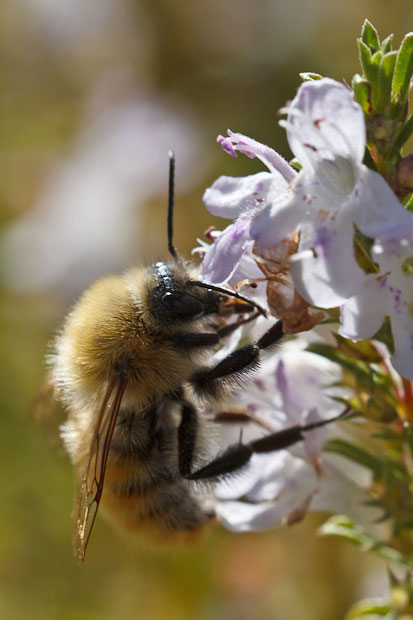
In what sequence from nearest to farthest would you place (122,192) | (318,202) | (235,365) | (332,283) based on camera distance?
1. (332,283)
2. (318,202)
3. (235,365)
4. (122,192)

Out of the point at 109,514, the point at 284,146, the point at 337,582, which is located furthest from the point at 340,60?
the point at 109,514

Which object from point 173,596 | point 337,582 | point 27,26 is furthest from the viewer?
point 27,26

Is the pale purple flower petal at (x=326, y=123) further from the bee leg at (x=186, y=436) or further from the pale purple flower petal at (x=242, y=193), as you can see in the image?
the bee leg at (x=186, y=436)

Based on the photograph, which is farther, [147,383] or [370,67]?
[147,383]

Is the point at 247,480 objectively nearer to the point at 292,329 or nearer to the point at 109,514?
the point at 109,514

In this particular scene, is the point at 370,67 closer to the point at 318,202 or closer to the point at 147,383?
the point at 318,202

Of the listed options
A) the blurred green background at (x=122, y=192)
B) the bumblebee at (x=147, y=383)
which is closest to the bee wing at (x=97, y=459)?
the bumblebee at (x=147, y=383)

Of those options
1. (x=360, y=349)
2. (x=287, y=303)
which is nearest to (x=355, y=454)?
(x=360, y=349)
